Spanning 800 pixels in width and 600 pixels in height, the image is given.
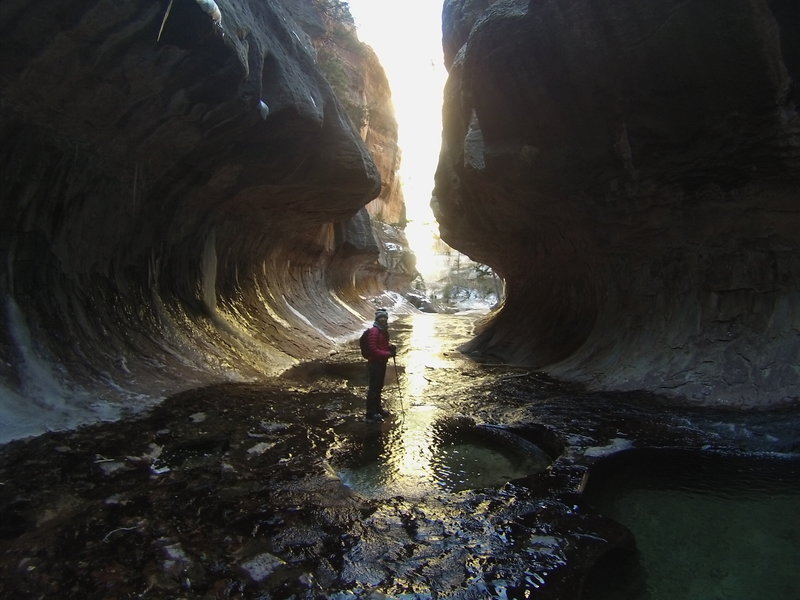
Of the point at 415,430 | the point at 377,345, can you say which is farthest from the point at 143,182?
the point at 415,430

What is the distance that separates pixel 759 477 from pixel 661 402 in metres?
2.45

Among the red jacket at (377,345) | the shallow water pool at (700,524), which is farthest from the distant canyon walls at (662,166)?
the red jacket at (377,345)

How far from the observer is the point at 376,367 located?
22.7 ft

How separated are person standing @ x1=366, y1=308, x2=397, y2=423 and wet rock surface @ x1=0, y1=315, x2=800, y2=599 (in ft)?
1.03

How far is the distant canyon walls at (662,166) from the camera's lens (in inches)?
259

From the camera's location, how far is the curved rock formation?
18.0 ft

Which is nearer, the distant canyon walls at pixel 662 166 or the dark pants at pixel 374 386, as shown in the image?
the distant canyon walls at pixel 662 166

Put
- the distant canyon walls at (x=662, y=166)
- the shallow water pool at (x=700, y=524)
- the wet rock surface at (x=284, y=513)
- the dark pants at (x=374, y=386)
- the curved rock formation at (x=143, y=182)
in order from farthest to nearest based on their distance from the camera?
1. the dark pants at (x=374, y=386)
2. the distant canyon walls at (x=662, y=166)
3. the curved rock formation at (x=143, y=182)
4. the shallow water pool at (x=700, y=524)
5. the wet rock surface at (x=284, y=513)

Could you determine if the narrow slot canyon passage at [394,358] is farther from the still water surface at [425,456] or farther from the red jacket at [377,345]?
the red jacket at [377,345]

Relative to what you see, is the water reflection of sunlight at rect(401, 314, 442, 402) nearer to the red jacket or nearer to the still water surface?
the still water surface

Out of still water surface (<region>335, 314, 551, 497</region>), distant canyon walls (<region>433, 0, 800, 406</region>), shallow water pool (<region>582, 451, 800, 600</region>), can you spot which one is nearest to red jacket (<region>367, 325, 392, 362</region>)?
still water surface (<region>335, 314, 551, 497</region>)

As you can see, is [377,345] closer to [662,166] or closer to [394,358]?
[394,358]

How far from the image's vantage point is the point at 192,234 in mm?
10219

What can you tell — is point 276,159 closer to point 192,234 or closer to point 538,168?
point 192,234
